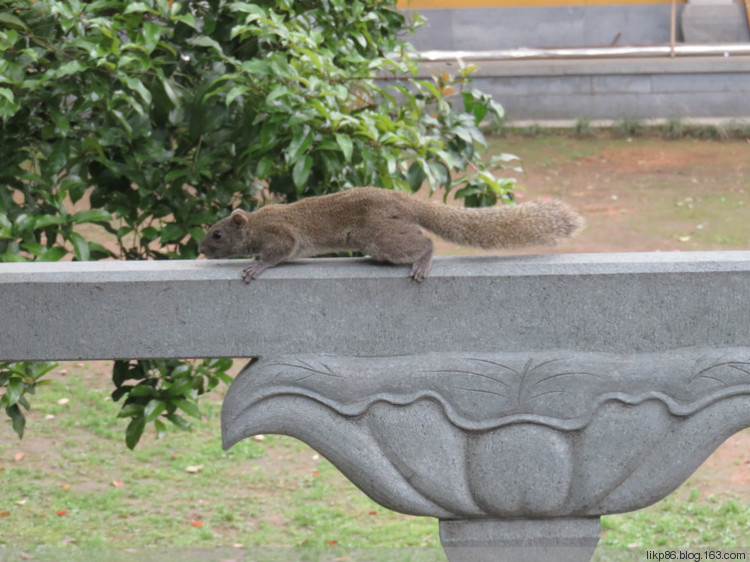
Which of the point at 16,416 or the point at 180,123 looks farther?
the point at 180,123

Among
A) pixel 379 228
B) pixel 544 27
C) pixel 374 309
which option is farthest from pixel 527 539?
pixel 544 27

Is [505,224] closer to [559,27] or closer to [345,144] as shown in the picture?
[345,144]

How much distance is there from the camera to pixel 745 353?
2328 millimetres

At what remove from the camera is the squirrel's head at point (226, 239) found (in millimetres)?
2688

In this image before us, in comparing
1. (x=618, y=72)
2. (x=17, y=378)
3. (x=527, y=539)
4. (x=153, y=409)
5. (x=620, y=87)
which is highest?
(x=17, y=378)

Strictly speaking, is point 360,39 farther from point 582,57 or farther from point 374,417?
point 582,57

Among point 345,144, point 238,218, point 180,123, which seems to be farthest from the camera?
point 180,123

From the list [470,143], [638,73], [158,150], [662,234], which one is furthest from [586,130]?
[158,150]

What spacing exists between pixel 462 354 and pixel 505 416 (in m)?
0.18

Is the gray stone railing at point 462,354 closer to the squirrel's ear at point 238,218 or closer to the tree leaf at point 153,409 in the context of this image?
the squirrel's ear at point 238,218

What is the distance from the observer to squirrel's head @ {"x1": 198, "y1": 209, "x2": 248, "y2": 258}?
2.69m

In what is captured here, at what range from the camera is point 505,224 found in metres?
2.49

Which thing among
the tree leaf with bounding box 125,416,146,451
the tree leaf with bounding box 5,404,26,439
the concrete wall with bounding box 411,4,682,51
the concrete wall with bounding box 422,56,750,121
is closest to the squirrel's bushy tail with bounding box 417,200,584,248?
the tree leaf with bounding box 125,416,146,451

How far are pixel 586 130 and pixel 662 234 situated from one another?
4485 mm
